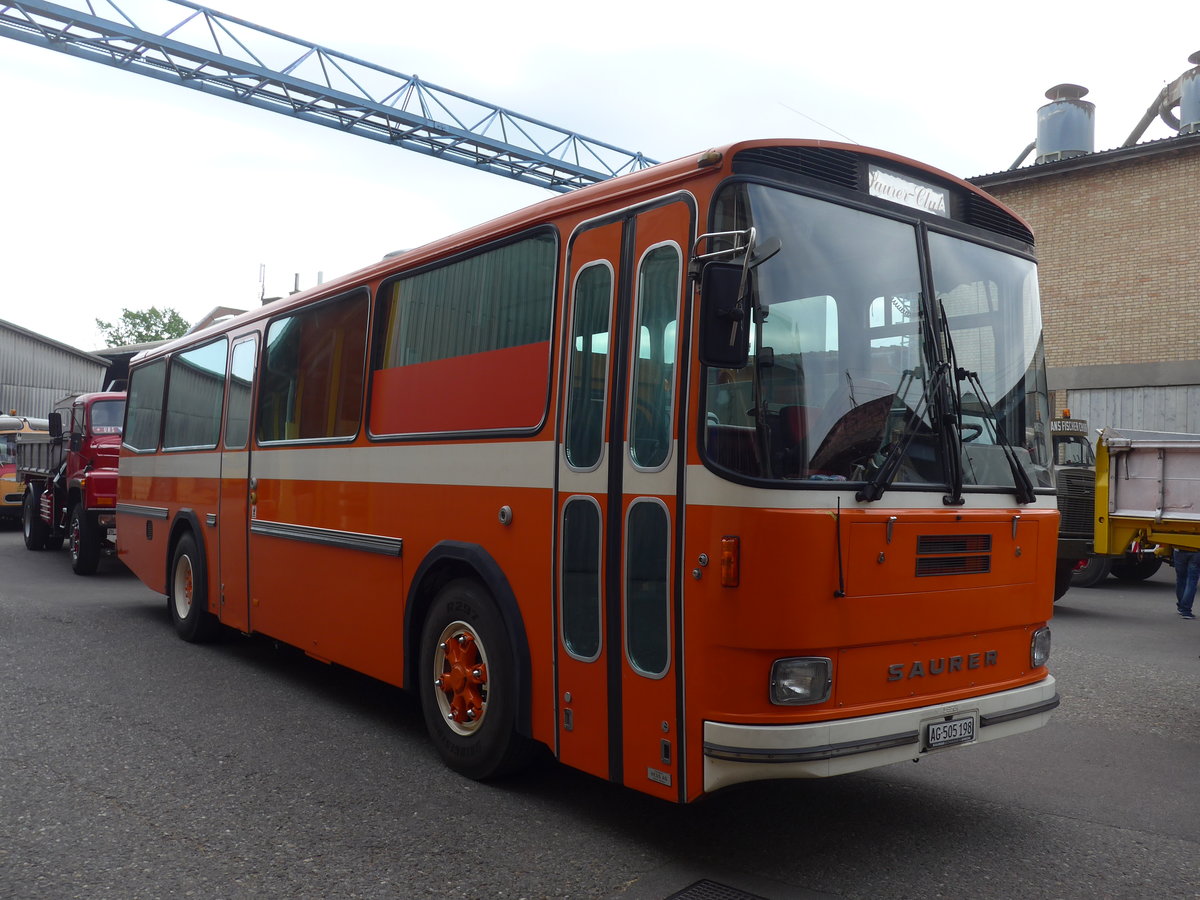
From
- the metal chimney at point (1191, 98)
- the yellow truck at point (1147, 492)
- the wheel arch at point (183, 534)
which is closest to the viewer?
the wheel arch at point (183, 534)

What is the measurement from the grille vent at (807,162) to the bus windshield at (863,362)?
105 millimetres

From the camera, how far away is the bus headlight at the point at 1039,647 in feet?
16.2

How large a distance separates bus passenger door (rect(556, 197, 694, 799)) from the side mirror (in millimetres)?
329

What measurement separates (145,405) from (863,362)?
9022mm

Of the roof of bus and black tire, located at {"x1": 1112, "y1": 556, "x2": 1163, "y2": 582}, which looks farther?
black tire, located at {"x1": 1112, "y1": 556, "x2": 1163, "y2": 582}

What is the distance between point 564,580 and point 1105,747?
12.2 feet

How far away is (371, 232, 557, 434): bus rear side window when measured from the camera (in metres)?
5.26

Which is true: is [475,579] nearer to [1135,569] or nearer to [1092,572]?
[1092,572]

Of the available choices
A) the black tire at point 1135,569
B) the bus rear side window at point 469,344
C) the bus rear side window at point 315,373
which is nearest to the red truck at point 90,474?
the bus rear side window at point 315,373

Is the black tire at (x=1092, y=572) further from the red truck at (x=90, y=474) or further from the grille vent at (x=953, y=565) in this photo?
the red truck at (x=90, y=474)

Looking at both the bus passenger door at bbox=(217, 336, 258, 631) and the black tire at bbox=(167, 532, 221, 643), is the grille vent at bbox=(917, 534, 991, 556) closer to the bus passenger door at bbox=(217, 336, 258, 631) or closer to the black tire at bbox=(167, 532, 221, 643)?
the bus passenger door at bbox=(217, 336, 258, 631)

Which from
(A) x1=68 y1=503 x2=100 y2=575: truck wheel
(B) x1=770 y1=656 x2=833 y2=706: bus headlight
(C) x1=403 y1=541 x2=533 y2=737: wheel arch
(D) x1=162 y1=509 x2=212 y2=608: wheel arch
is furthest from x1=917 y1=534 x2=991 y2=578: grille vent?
(A) x1=68 y1=503 x2=100 y2=575: truck wheel

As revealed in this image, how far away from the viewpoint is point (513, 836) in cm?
469

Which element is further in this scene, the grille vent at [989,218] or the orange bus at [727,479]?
the grille vent at [989,218]
